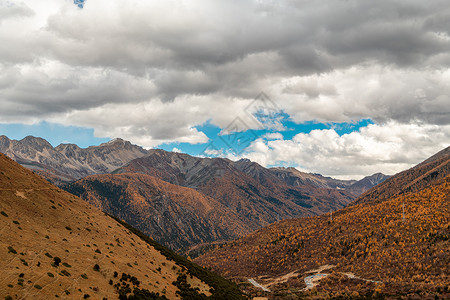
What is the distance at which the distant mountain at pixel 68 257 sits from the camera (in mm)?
40031

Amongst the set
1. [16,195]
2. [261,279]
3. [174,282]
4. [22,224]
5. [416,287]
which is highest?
[16,195]

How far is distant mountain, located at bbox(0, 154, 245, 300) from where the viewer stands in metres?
40.0

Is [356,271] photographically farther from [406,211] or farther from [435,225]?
[406,211]

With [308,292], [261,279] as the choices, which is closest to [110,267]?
[308,292]

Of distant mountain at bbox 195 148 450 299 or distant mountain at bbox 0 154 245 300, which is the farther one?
distant mountain at bbox 195 148 450 299

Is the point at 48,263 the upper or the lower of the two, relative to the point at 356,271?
upper

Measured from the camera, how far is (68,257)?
166ft

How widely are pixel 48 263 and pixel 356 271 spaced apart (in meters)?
122

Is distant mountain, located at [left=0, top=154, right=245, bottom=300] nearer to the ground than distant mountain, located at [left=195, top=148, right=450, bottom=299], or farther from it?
farther from it

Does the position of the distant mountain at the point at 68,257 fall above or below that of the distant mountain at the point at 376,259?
above

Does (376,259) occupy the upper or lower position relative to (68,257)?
lower

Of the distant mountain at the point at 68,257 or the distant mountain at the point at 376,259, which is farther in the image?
the distant mountain at the point at 376,259

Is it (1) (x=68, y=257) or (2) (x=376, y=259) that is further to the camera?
(2) (x=376, y=259)

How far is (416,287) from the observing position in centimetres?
8281
